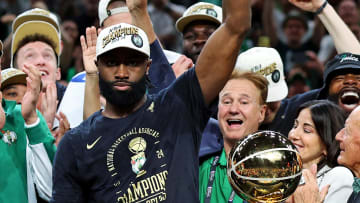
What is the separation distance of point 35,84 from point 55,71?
95cm

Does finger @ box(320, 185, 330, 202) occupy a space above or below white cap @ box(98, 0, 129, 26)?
below

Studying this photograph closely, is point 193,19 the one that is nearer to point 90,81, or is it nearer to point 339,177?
point 90,81

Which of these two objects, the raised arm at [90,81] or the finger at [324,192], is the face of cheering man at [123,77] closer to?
the raised arm at [90,81]

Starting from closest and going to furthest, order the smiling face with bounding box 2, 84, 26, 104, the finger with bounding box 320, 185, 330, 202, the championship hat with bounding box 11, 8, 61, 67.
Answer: the finger with bounding box 320, 185, 330, 202 → the smiling face with bounding box 2, 84, 26, 104 → the championship hat with bounding box 11, 8, 61, 67

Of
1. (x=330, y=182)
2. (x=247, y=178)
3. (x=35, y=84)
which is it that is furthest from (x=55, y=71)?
(x=247, y=178)

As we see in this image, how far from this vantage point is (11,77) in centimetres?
518

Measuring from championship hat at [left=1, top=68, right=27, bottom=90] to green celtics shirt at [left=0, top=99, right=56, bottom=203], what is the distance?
0.50 m

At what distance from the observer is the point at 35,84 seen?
4.70 metres

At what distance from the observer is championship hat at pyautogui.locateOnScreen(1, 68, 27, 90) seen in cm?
515

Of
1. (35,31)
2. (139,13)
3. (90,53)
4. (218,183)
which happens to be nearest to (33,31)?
(35,31)

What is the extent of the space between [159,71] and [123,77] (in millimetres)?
1019

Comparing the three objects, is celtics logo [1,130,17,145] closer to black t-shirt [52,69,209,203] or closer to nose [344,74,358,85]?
black t-shirt [52,69,209,203]

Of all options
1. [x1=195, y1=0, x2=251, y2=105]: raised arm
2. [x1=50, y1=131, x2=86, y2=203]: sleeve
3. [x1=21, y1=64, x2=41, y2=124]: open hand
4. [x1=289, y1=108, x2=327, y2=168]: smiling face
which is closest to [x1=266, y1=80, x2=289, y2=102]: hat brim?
[x1=289, y1=108, x2=327, y2=168]: smiling face

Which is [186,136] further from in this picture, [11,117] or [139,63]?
[11,117]
